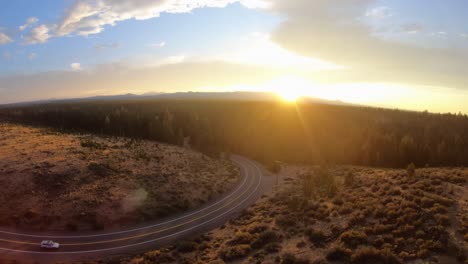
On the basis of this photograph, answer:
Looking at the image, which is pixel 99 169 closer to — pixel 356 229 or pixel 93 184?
pixel 93 184

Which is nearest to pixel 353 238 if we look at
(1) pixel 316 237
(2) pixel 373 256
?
(2) pixel 373 256

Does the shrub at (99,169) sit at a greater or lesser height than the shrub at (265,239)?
greater

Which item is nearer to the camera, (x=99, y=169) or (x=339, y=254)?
(x=339, y=254)

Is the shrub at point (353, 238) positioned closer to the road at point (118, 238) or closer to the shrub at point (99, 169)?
the road at point (118, 238)

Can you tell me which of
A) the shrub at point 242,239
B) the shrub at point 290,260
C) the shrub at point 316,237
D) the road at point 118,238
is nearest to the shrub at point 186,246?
the road at point 118,238

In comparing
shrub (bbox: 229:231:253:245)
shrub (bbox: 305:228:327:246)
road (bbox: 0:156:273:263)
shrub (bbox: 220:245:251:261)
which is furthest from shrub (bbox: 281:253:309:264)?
road (bbox: 0:156:273:263)

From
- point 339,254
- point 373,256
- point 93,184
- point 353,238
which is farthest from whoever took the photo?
point 93,184
